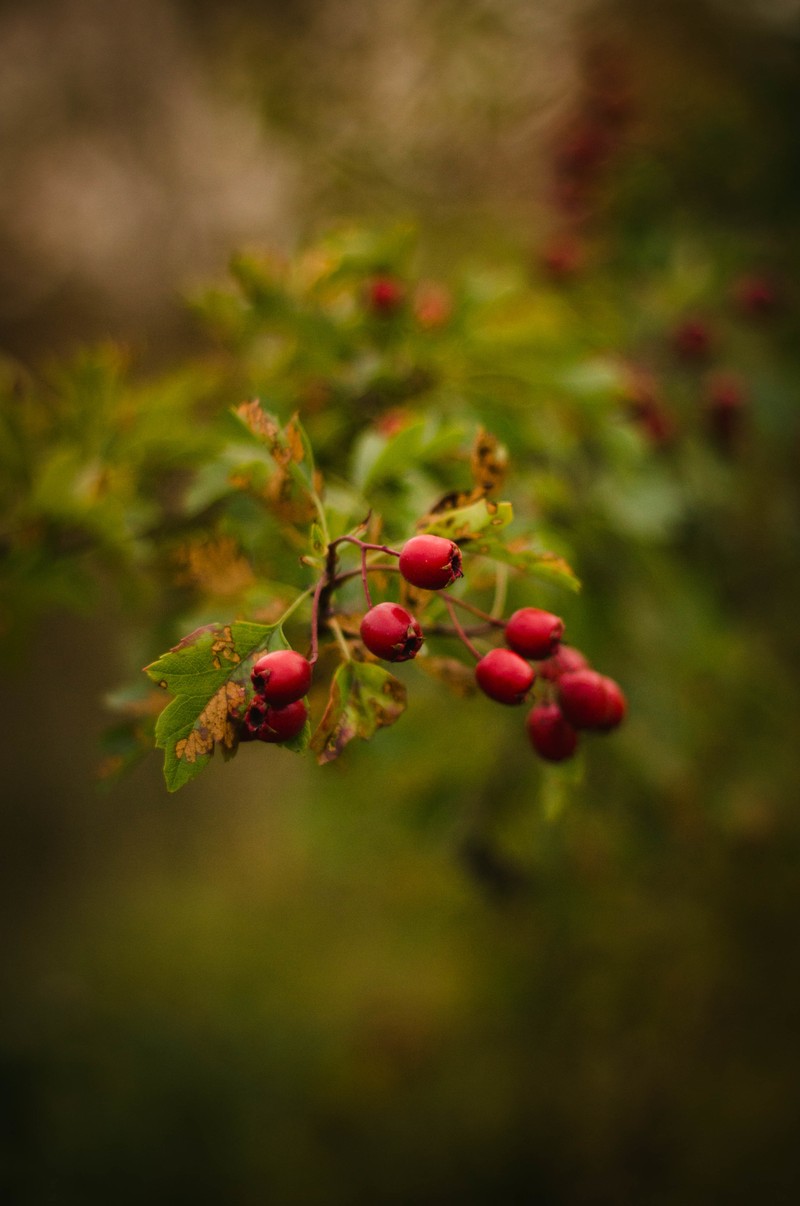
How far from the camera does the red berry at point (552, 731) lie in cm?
76

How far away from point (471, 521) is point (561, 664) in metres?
0.19

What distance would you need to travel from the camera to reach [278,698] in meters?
0.62

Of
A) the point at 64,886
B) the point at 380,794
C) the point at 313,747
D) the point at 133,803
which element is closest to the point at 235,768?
the point at 133,803

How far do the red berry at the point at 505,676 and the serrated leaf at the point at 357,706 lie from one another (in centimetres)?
8

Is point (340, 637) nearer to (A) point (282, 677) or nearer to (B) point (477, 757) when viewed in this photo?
(A) point (282, 677)

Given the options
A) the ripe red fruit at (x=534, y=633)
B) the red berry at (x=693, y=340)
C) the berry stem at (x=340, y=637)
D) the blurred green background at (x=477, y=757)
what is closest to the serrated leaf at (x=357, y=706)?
the berry stem at (x=340, y=637)

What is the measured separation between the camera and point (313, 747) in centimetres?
70

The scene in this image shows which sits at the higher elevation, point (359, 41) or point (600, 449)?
point (359, 41)

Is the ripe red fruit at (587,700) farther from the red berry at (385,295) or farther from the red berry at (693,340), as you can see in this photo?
the red berry at (693,340)

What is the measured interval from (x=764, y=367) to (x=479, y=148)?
1.21 meters

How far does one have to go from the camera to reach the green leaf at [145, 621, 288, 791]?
634 mm

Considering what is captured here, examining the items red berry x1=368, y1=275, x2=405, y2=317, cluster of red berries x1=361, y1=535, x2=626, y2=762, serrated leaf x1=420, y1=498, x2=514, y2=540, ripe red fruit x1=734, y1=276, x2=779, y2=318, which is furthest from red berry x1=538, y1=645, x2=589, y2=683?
ripe red fruit x1=734, y1=276, x2=779, y2=318

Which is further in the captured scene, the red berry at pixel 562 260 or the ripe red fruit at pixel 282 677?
the red berry at pixel 562 260

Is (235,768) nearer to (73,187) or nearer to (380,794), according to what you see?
(73,187)
